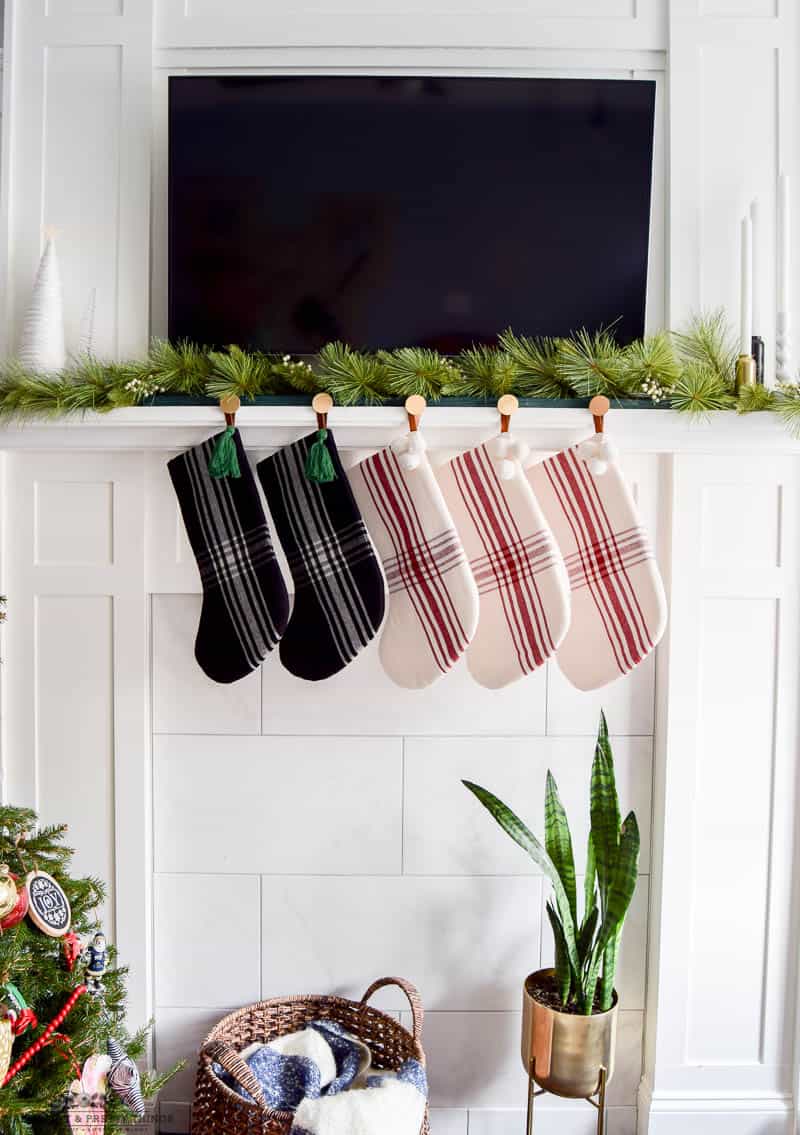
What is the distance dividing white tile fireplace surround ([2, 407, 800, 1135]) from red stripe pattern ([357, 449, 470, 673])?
194 millimetres

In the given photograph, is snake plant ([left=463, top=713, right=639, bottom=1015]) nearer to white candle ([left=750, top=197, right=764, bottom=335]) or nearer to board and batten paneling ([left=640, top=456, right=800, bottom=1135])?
board and batten paneling ([left=640, top=456, right=800, bottom=1135])

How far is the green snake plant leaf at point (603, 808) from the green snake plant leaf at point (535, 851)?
74 millimetres

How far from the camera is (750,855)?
5.65 ft

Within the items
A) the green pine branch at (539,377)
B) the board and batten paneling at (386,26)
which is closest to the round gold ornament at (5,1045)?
the green pine branch at (539,377)

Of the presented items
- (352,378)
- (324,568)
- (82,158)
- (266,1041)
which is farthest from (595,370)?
(266,1041)

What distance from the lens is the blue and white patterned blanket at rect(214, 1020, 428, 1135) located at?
137 centimetres

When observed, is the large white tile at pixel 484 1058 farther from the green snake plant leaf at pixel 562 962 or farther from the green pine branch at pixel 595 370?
the green pine branch at pixel 595 370

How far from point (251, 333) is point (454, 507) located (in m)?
0.53

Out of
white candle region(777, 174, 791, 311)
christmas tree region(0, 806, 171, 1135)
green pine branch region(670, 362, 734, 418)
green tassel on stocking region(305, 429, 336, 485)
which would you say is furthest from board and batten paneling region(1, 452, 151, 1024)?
white candle region(777, 174, 791, 311)

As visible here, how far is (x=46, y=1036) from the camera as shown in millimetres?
1202

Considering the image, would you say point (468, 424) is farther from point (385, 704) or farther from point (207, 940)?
point (207, 940)

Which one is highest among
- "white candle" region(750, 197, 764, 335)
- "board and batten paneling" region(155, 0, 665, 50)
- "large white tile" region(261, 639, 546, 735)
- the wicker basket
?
"board and batten paneling" region(155, 0, 665, 50)

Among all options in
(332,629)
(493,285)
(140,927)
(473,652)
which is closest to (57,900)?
(140,927)

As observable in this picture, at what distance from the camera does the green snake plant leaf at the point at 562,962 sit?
1.58 metres
